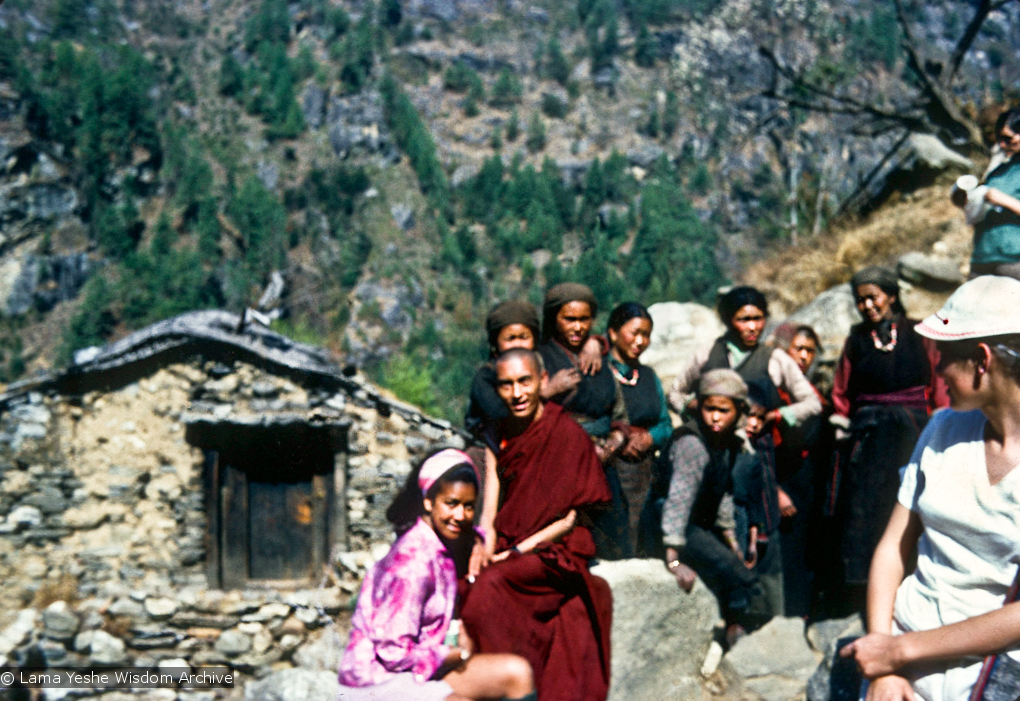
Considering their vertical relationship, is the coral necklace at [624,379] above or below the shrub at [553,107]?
below

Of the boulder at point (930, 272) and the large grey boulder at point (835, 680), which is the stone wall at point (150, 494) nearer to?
the boulder at point (930, 272)

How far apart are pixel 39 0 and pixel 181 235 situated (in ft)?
85.6

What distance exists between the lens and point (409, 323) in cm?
5291

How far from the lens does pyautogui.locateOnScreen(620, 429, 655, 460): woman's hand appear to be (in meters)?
3.38

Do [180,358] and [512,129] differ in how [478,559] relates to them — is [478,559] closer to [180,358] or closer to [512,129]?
[180,358]

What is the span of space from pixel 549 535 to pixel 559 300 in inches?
48.4

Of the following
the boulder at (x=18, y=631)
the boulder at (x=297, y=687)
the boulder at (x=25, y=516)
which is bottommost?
the boulder at (x=18, y=631)

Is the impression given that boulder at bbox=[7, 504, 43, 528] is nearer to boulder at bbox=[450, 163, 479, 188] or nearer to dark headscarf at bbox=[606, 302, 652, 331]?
dark headscarf at bbox=[606, 302, 652, 331]

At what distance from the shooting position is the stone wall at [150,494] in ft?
23.6

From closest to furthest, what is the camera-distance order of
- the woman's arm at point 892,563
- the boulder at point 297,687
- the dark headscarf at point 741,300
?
the woman's arm at point 892,563
the dark headscarf at point 741,300
the boulder at point 297,687

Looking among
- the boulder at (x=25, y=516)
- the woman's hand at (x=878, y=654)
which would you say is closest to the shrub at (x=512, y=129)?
the boulder at (x=25, y=516)

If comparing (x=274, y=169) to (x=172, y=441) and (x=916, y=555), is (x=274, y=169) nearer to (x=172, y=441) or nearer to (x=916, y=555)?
(x=172, y=441)

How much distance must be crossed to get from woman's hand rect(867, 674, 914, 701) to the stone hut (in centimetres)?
632

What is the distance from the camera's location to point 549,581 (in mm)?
2713
